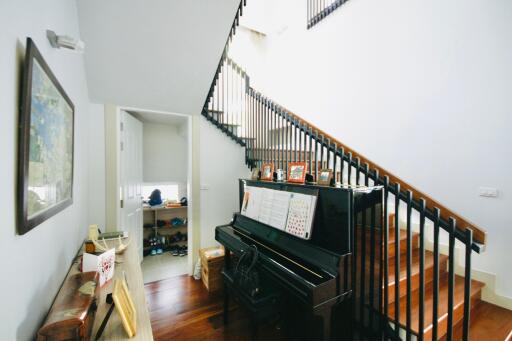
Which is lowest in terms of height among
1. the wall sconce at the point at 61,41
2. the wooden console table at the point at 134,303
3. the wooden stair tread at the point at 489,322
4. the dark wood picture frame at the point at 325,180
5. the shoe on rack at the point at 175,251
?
the shoe on rack at the point at 175,251

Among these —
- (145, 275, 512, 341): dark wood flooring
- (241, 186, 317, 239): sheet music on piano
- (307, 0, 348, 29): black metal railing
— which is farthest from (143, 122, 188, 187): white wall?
(307, 0, 348, 29): black metal railing

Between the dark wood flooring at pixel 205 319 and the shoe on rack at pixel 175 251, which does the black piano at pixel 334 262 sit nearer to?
the dark wood flooring at pixel 205 319

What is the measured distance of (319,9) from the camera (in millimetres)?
3631

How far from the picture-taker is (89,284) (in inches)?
43.7

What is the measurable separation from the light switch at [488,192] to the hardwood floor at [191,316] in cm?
230

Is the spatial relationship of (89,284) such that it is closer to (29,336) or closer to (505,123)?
(29,336)

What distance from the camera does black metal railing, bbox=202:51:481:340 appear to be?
122cm

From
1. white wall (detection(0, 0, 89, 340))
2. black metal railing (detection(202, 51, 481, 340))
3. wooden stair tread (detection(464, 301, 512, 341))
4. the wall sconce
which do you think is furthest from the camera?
wooden stair tread (detection(464, 301, 512, 341))

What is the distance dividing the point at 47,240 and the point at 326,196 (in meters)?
1.60

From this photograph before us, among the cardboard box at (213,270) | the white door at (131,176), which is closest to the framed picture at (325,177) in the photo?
the cardboard box at (213,270)

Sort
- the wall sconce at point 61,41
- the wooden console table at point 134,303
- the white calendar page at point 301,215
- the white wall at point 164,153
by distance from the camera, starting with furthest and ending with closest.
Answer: the white wall at point 164,153 < the white calendar page at point 301,215 < the wall sconce at point 61,41 < the wooden console table at point 134,303

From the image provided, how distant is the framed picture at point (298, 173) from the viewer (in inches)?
69.7

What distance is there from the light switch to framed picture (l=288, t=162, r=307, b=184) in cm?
172

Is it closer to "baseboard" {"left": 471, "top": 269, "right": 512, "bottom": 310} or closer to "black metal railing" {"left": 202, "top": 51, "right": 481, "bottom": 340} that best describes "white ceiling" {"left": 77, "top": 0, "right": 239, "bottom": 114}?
"black metal railing" {"left": 202, "top": 51, "right": 481, "bottom": 340}
